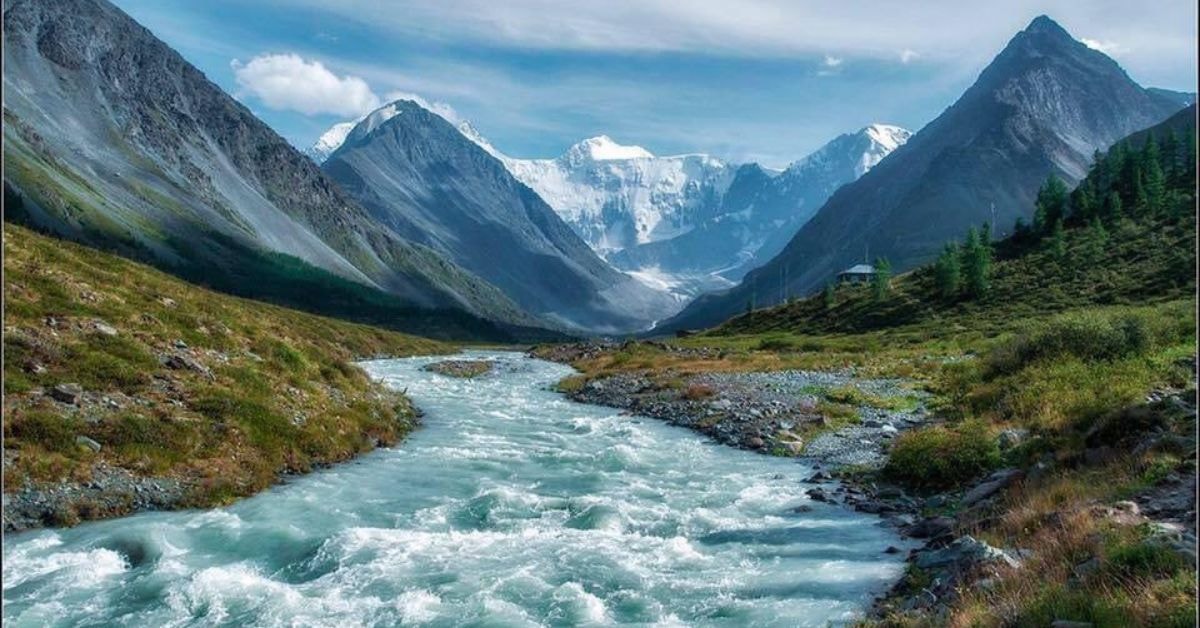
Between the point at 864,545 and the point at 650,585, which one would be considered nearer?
the point at 650,585

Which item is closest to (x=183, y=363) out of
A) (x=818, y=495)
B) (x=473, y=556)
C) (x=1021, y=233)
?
(x=473, y=556)

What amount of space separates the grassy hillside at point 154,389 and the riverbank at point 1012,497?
19741 millimetres

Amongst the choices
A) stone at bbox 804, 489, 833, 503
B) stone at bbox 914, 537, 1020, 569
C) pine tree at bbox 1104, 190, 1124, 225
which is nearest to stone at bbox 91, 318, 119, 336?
stone at bbox 804, 489, 833, 503

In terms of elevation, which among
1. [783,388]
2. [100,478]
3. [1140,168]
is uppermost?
[1140,168]

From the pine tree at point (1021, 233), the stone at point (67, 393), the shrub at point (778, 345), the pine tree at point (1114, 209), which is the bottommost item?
the shrub at point (778, 345)

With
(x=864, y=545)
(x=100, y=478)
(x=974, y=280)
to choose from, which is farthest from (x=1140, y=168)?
(x=100, y=478)

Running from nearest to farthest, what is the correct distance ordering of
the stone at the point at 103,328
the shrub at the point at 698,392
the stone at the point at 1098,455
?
the stone at the point at 1098,455 → the stone at the point at 103,328 → the shrub at the point at 698,392

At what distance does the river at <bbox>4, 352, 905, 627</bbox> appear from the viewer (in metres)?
17.9

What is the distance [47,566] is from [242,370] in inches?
616

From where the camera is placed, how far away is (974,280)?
12800 centimetres

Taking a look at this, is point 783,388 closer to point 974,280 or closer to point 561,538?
point 561,538

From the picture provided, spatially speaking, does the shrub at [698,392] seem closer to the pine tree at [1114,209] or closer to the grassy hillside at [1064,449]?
the grassy hillside at [1064,449]

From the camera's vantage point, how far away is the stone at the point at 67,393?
1027 inches

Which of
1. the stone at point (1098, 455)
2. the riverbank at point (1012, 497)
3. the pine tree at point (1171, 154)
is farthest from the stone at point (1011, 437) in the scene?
the pine tree at point (1171, 154)
